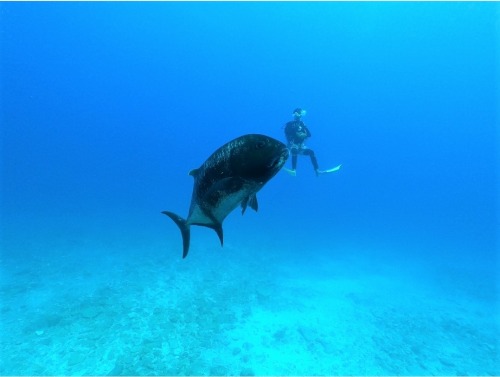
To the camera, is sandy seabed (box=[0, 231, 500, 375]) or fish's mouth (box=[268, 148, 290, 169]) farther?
sandy seabed (box=[0, 231, 500, 375])

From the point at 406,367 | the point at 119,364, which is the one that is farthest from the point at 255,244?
the point at 119,364

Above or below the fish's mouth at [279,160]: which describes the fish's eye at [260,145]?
above

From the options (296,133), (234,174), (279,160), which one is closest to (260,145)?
(279,160)

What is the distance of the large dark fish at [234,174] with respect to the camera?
64.1 inches

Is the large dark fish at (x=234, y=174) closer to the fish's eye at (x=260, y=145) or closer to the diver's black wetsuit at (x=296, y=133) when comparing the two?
the fish's eye at (x=260, y=145)

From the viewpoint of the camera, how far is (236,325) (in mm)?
10484

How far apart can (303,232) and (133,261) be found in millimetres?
20898

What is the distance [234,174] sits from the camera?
5.92ft

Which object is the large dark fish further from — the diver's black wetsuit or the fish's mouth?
the diver's black wetsuit

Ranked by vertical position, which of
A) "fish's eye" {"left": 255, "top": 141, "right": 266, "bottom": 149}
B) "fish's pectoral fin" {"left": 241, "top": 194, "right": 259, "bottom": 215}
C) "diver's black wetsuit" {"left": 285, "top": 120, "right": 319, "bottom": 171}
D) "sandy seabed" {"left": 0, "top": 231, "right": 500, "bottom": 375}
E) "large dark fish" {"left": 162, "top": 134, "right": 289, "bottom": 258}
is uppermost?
"diver's black wetsuit" {"left": 285, "top": 120, "right": 319, "bottom": 171}

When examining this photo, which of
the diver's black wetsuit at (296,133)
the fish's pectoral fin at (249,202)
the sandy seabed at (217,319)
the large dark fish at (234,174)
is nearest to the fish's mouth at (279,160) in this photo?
the large dark fish at (234,174)

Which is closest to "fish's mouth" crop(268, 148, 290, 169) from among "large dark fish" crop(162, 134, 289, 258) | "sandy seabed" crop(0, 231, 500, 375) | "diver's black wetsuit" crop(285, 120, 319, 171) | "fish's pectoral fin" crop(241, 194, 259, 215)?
"large dark fish" crop(162, 134, 289, 258)

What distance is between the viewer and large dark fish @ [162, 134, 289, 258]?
5.34 ft

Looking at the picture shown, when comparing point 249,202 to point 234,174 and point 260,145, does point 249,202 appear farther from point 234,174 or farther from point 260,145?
point 260,145
